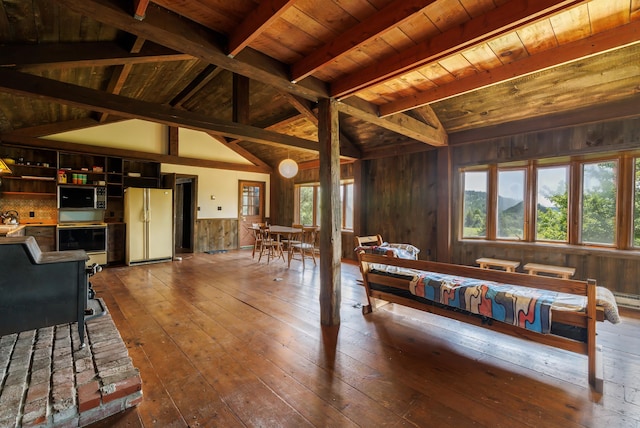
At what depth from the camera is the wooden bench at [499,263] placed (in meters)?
4.17

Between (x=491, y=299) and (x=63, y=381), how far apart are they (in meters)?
2.93

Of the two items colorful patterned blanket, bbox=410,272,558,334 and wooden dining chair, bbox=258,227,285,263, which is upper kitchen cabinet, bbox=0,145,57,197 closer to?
wooden dining chair, bbox=258,227,285,263

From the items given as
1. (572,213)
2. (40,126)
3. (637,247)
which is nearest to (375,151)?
(572,213)

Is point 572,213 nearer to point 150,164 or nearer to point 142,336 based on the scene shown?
point 142,336

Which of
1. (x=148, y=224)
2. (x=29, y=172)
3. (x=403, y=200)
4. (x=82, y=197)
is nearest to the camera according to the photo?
(x=29, y=172)

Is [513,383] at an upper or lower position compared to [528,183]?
lower

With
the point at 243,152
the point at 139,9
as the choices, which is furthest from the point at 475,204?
the point at 243,152

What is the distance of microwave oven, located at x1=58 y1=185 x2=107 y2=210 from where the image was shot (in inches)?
208

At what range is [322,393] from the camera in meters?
1.80

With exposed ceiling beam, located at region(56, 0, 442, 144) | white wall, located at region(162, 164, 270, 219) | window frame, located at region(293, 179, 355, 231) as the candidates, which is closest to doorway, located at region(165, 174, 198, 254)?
white wall, located at region(162, 164, 270, 219)

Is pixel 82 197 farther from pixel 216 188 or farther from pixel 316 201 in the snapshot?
pixel 316 201

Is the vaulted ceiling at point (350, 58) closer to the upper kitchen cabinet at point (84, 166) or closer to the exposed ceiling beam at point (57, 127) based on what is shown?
the exposed ceiling beam at point (57, 127)

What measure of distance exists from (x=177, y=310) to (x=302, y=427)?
2295 millimetres

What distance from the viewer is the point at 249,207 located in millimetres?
8531
